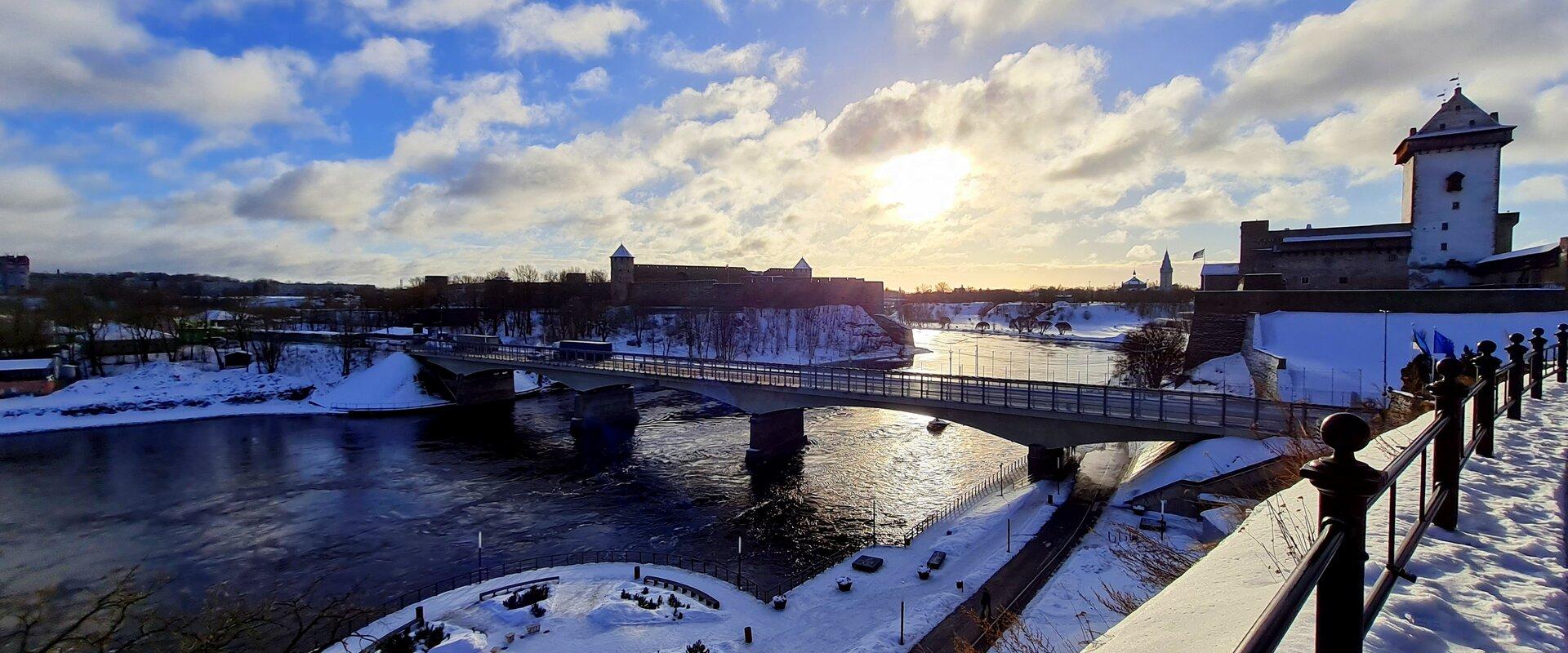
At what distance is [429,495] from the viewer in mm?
30078

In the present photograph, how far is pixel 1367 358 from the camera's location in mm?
29125

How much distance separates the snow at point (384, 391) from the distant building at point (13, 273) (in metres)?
137

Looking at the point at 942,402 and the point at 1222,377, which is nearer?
the point at 942,402

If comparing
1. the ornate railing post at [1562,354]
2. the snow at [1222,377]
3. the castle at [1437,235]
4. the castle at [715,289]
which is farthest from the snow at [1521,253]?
the castle at [715,289]

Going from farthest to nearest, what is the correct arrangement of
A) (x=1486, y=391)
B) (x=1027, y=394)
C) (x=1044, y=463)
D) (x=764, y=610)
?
(x=1044, y=463) < (x=1027, y=394) < (x=764, y=610) < (x=1486, y=391)

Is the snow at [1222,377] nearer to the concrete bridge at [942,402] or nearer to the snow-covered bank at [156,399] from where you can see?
the concrete bridge at [942,402]

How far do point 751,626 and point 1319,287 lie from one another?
42.3 metres

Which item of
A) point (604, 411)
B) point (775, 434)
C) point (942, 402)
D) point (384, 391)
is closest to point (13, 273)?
point (384, 391)

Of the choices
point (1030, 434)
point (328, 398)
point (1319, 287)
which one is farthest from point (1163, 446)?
point (328, 398)

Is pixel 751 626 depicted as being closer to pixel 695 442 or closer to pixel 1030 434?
pixel 1030 434

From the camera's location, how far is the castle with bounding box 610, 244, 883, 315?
303ft

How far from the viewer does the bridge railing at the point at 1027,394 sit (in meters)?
22.0

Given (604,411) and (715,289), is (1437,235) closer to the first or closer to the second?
(604,411)

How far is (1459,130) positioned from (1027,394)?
1240 inches
